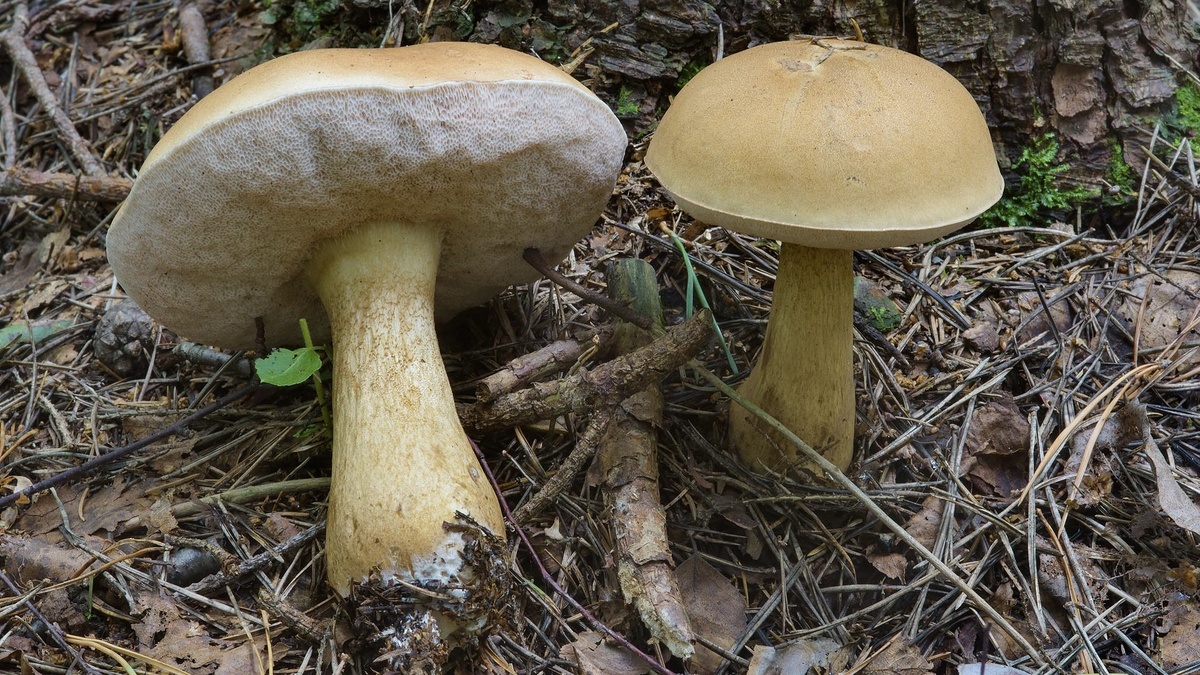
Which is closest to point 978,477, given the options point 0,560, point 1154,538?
point 1154,538

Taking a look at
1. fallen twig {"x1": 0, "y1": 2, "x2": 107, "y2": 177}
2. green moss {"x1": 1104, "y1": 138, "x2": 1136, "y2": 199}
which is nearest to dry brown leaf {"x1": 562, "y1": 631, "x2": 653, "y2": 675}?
green moss {"x1": 1104, "y1": 138, "x2": 1136, "y2": 199}

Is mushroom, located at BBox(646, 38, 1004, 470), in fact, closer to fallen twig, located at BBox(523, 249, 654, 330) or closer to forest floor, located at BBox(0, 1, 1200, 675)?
fallen twig, located at BBox(523, 249, 654, 330)

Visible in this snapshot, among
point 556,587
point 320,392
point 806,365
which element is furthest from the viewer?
point 320,392

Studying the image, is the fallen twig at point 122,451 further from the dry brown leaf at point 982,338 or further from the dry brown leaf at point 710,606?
the dry brown leaf at point 982,338

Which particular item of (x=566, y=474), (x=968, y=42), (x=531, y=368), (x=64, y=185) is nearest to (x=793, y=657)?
(x=566, y=474)

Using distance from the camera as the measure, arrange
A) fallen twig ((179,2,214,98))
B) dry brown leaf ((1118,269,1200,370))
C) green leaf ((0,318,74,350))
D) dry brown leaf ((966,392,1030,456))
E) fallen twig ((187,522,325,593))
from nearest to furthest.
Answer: fallen twig ((187,522,325,593))
dry brown leaf ((966,392,1030,456))
dry brown leaf ((1118,269,1200,370))
green leaf ((0,318,74,350))
fallen twig ((179,2,214,98))

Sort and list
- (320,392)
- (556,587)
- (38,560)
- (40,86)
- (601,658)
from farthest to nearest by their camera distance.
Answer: (40,86), (320,392), (38,560), (556,587), (601,658)

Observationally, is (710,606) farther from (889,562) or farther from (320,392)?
(320,392)
